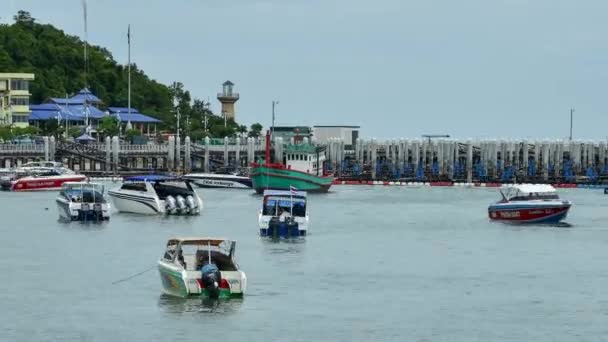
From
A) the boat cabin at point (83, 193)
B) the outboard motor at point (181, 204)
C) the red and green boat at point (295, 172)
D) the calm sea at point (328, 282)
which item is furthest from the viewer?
the red and green boat at point (295, 172)

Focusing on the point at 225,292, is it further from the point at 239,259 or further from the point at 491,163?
the point at 491,163

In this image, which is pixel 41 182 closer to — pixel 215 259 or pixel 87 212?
pixel 87 212

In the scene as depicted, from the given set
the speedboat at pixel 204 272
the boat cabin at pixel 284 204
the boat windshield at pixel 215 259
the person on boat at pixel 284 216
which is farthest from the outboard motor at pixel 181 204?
the boat windshield at pixel 215 259

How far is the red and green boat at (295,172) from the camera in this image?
151 metres

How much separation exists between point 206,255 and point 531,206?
4571 cm

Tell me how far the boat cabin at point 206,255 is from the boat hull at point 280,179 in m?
78.2

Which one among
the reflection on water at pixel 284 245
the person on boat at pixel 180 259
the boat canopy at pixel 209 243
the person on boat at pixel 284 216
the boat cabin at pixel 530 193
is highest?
the boat cabin at pixel 530 193

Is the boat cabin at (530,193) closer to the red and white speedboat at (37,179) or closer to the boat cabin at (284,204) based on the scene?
the boat cabin at (284,204)

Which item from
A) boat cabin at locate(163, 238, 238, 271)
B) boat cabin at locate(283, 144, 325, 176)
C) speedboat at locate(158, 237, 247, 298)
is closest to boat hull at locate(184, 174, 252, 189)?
boat cabin at locate(283, 144, 325, 176)

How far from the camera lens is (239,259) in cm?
8488

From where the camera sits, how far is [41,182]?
153 metres

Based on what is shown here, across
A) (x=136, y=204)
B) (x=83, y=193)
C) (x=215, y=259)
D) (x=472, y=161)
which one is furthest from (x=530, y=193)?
(x=472, y=161)

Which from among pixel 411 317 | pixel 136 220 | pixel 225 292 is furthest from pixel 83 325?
pixel 136 220

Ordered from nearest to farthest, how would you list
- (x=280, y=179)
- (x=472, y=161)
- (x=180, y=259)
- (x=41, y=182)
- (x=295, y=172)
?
(x=180, y=259)
(x=280, y=179)
(x=41, y=182)
(x=295, y=172)
(x=472, y=161)
